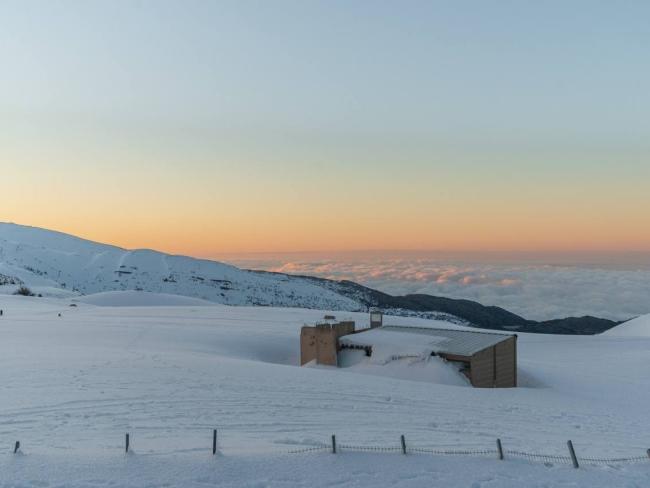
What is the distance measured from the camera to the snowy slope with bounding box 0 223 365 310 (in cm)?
15775

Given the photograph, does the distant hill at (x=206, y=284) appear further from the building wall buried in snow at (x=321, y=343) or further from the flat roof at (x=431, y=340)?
the building wall buried in snow at (x=321, y=343)

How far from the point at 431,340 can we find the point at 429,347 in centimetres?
173

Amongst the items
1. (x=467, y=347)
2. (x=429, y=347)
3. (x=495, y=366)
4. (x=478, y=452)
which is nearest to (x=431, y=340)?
(x=429, y=347)

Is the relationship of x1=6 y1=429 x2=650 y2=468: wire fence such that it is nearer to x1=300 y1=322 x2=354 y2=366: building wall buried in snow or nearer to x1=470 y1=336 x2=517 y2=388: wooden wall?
x1=470 y1=336 x2=517 y2=388: wooden wall

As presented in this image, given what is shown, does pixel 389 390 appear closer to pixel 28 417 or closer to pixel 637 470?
pixel 637 470

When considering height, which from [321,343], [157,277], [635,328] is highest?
[321,343]

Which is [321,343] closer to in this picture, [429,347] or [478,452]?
[429,347]

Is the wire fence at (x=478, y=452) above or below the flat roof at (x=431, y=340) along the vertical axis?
above

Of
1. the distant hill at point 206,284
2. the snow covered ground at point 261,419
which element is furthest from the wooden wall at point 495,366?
the distant hill at point 206,284

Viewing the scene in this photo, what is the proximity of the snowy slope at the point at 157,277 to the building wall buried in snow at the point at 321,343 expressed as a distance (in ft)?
414

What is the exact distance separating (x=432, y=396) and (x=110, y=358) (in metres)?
14.1

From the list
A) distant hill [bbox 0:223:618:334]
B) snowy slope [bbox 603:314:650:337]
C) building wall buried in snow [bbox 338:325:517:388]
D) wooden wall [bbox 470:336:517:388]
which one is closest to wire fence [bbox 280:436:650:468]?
wooden wall [bbox 470:336:517:388]

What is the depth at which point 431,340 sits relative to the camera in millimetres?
31094

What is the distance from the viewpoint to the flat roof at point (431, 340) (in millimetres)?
29406
